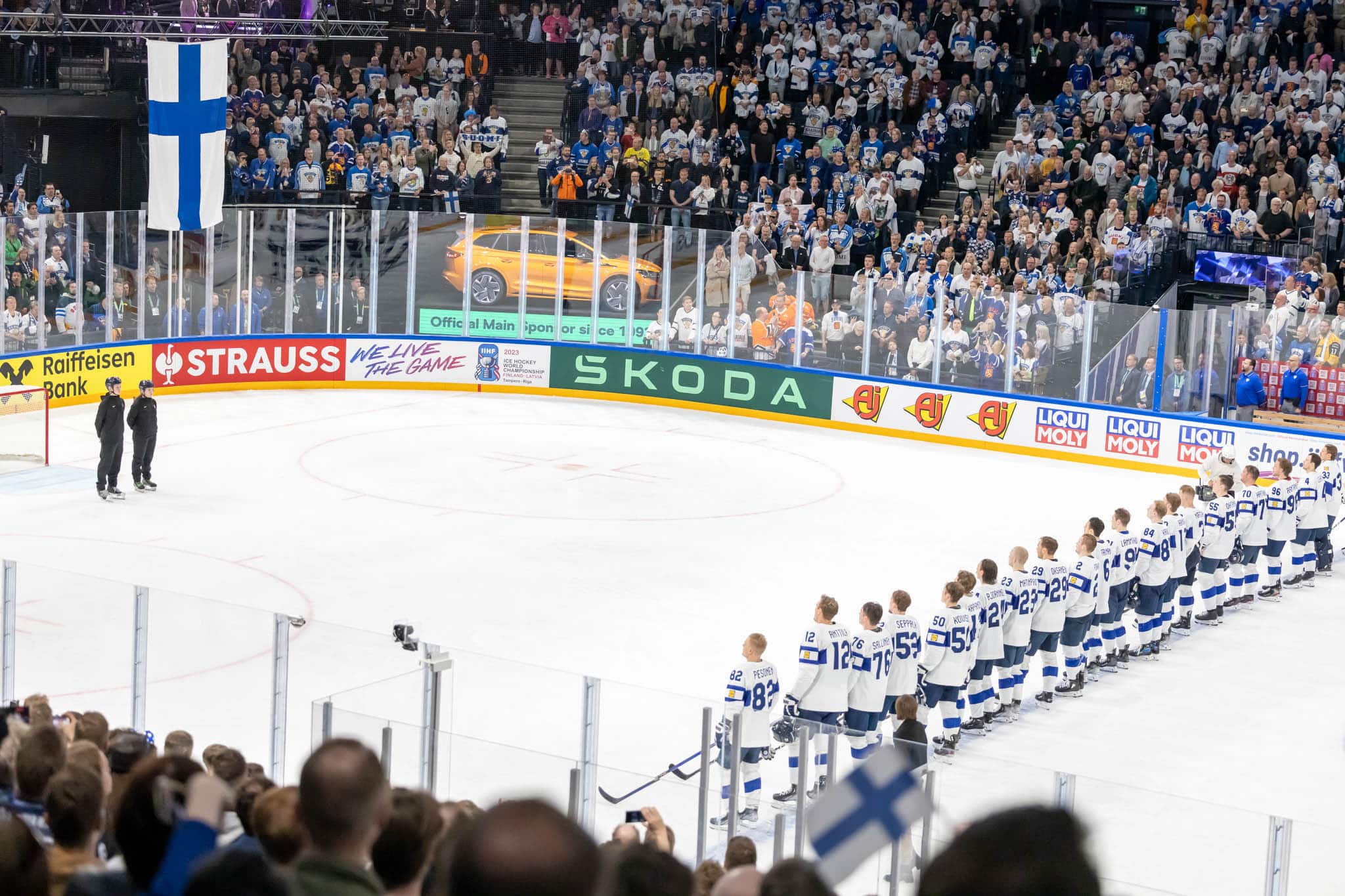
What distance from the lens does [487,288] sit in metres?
24.6

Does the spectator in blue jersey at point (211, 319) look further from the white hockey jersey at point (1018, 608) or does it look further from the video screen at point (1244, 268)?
the white hockey jersey at point (1018, 608)

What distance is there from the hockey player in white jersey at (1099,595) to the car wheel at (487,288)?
12.5 m

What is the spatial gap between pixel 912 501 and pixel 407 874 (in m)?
16.0

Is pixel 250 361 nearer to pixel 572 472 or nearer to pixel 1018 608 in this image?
pixel 572 472

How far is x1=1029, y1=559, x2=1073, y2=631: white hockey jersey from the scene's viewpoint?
41.9ft

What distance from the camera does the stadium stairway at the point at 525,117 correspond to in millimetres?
29562

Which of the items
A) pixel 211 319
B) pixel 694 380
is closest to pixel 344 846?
pixel 211 319

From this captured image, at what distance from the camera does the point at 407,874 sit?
3.57 meters

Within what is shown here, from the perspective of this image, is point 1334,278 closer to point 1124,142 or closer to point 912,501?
point 1124,142

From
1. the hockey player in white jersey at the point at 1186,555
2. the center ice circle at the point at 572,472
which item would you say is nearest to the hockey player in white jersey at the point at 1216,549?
the hockey player in white jersey at the point at 1186,555

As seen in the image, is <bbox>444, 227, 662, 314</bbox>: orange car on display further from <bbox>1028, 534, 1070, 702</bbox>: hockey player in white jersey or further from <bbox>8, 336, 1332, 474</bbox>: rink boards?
<bbox>1028, 534, 1070, 702</bbox>: hockey player in white jersey

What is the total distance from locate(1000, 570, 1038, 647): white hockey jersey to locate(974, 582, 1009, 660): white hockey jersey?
13 cm

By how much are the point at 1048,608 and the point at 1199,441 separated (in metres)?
9.20

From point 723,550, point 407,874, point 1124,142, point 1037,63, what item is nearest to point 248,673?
point 407,874
